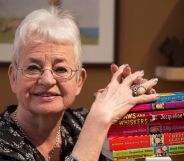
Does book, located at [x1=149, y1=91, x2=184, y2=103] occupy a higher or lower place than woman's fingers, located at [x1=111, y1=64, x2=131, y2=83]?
lower

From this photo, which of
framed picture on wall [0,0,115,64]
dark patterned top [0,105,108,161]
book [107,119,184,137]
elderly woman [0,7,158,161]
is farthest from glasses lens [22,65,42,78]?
framed picture on wall [0,0,115,64]

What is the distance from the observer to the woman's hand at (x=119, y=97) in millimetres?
1180

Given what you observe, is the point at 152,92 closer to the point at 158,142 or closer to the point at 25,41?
the point at 158,142

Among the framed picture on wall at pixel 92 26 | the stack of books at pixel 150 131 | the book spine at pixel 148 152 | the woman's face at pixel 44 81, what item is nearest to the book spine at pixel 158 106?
the stack of books at pixel 150 131

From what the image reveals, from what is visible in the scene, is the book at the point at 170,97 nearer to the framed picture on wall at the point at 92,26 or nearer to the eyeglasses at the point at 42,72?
the eyeglasses at the point at 42,72

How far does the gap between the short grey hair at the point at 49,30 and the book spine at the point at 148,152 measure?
1.19 ft

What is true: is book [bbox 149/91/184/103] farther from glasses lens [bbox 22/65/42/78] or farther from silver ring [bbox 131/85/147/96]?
glasses lens [bbox 22/65/42/78]

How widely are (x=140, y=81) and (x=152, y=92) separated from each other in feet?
0.21

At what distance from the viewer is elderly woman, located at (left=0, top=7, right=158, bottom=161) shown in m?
1.18

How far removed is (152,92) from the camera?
1.25 metres

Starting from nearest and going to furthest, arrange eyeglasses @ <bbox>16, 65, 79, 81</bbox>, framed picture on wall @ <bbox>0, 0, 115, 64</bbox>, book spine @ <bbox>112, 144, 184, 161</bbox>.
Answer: book spine @ <bbox>112, 144, 184, 161</bbox>
eyeglasses @ <bbox>16, 65, 79, 81</bbox>
framed picture on wall @ <bbox>0, 0, 115, 64</bbox>

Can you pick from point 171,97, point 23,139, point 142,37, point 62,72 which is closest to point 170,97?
point 171,97

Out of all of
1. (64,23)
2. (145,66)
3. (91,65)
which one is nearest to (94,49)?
(91,65)

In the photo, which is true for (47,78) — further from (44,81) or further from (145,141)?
(145,141)
